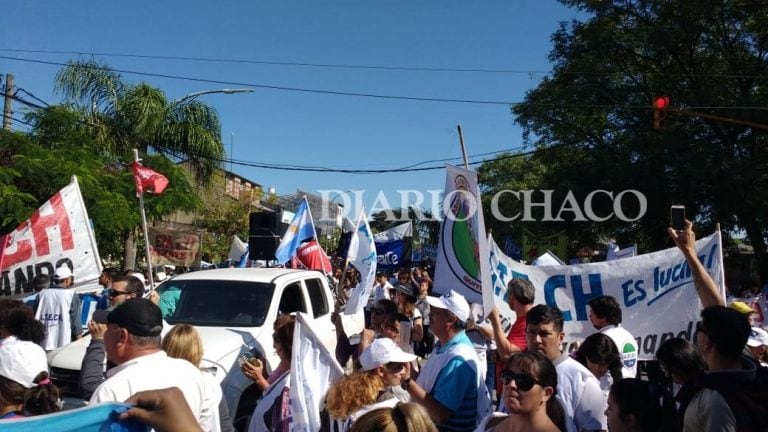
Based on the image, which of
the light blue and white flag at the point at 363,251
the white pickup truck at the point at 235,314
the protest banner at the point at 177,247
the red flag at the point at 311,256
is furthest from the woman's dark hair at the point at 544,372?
the protest banner at the point at 177,247

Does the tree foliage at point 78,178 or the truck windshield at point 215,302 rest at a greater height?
the tree foliage at point 78,178

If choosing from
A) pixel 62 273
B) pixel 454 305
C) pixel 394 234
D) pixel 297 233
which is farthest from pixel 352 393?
pixel 394 234

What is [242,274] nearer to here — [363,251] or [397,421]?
[363,251]

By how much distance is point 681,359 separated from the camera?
12.5 ft

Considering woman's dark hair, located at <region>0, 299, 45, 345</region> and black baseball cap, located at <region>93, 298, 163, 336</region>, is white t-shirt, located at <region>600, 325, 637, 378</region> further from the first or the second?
woman's dark hair, located at <region>0, 299, 45, 345</region>

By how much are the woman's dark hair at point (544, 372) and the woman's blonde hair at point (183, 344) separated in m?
1.91

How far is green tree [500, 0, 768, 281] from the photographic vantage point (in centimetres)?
2070

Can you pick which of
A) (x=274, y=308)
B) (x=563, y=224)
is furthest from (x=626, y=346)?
(x=563, y=224)

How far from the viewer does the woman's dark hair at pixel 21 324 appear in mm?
4664

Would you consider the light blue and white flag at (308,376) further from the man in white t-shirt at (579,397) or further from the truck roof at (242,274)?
the truck roof at (242,274)

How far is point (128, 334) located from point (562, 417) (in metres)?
2.06

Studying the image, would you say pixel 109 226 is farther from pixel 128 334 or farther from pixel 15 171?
pixel 128 334

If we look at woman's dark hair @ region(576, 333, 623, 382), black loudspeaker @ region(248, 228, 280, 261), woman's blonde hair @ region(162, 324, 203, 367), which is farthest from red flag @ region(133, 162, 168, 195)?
woman's dark hair @ region(576, 333, 623, 382)

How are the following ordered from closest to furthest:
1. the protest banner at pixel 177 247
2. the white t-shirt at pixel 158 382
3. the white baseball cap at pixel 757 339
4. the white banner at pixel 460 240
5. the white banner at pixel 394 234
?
the white t-shirt at pixel 158 382
the white banner at pixel 460 240
the white baseball cap at pixel 757 339
the white banner at pixel 394 234
the protest banner at pixel 177 247
